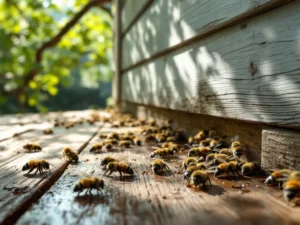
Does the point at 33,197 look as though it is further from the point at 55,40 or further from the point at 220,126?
the point at 55,40

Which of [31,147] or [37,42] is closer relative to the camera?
[31,147]

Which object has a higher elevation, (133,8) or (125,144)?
(133,8)

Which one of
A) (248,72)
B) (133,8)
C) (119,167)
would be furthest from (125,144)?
(133,8)

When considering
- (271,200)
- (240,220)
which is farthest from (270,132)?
(240,220)

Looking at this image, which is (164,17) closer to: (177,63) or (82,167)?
(177,63)

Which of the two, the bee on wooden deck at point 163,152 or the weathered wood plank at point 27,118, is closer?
the bee on wooden deck at point 163,152

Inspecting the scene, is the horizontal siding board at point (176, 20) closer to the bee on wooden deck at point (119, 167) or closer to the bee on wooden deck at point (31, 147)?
the bee on wooden deck at point (119, 167)

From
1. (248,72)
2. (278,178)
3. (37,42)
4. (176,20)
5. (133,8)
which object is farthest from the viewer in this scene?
(37,42)

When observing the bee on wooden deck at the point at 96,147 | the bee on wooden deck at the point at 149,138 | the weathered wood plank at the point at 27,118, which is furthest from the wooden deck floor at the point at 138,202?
the weathered wood plank at the point at 27,118
